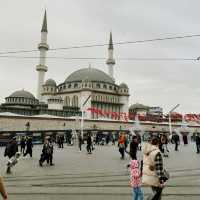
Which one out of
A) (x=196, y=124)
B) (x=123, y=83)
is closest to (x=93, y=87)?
(x=123, y=83)

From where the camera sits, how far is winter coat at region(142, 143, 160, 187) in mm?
5375

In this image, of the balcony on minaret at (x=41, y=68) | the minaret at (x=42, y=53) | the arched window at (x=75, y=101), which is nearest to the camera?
the minaret at (x=42, y=53)

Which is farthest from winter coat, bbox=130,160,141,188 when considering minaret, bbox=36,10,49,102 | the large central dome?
the large central dome

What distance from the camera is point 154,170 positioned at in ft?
17.6

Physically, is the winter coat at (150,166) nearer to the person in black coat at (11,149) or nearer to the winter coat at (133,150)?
the winter coat at (133,150)

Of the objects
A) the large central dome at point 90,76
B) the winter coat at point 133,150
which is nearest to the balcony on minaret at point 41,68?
the large central dome at point 90,76

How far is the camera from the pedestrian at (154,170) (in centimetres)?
530

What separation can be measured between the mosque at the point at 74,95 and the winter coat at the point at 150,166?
68.9 m

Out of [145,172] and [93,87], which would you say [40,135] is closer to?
[145,172]

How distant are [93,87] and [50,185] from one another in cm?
8031

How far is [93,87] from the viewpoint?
8950 cm

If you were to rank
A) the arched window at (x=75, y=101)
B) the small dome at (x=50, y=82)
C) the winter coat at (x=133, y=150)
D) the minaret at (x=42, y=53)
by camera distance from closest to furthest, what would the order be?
the winter coat at (x=133, y=150) < the minaret at (x=42, y=53) < the arched window at (x=75, y=101) < the small dome at (x=50, y=82)

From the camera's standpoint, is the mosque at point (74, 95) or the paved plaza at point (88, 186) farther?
the mosque at point (74, 95)

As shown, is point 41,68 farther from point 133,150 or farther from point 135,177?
point 135,177
